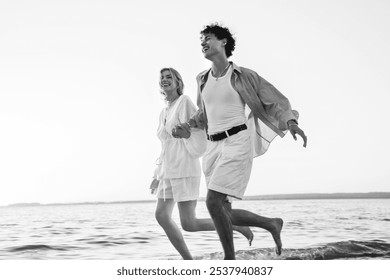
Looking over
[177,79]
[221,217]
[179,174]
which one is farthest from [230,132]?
[177,79]

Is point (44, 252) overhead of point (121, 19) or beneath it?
beneath

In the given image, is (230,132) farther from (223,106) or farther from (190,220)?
(190,220)

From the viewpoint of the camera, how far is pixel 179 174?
389 cm

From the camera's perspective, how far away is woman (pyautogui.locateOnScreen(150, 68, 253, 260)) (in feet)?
12.6

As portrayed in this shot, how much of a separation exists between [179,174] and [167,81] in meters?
0.73

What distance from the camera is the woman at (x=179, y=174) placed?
3.86m

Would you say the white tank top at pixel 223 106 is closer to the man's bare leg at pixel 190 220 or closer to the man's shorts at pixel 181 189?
the man's shorts at pixel 181 189

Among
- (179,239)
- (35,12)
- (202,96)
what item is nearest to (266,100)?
(202,96)

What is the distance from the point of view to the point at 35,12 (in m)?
5.53

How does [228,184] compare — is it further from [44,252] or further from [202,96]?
[44,252]

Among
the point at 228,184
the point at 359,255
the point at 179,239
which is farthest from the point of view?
the point at 359,255

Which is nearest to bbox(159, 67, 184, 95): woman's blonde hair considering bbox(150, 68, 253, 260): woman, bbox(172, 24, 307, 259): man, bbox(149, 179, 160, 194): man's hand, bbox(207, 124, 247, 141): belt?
bbox(150, 68, 253, 260): woman

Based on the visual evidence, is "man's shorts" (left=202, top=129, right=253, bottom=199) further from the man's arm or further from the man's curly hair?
the man's curly hair
